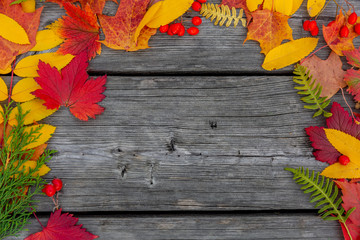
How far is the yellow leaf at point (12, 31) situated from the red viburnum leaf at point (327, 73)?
3.22 ft

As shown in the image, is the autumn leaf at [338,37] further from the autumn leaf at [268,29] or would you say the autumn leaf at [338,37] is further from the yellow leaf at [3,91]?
the yellow leaf at [3,91]

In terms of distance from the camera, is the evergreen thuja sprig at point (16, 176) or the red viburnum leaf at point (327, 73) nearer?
the evergreen thuja sprig at point (16, 176)

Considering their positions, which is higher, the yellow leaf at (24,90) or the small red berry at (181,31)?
the small red berry at (181,31)

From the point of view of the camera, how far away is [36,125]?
111 cm

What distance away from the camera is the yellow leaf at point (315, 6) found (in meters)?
1.18

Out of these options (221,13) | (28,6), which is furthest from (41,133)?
(221,13)

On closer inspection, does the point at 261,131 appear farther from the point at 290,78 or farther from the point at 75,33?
the point at 75,33

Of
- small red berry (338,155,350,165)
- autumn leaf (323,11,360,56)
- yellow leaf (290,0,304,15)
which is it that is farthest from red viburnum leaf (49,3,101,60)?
small red berry (338,155,350,165)

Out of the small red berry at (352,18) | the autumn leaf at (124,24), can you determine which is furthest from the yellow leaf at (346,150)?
→ the autumn leaf at (124,24)

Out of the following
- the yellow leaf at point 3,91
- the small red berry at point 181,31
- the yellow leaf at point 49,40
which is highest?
the small red berry at point 181,31

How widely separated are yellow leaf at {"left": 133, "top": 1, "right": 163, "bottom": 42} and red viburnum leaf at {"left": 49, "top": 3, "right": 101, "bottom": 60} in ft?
A: 0.52

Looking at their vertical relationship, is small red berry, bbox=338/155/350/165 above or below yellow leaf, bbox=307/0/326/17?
below

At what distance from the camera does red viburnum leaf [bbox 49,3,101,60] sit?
1.11 metres

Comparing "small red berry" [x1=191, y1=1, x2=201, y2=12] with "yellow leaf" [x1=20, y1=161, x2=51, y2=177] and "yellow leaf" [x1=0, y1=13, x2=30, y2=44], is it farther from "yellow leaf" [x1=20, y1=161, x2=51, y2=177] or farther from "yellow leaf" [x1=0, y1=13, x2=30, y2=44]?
"yellow leaf" [x1=20, y1=161, x2=51, y2=177]
